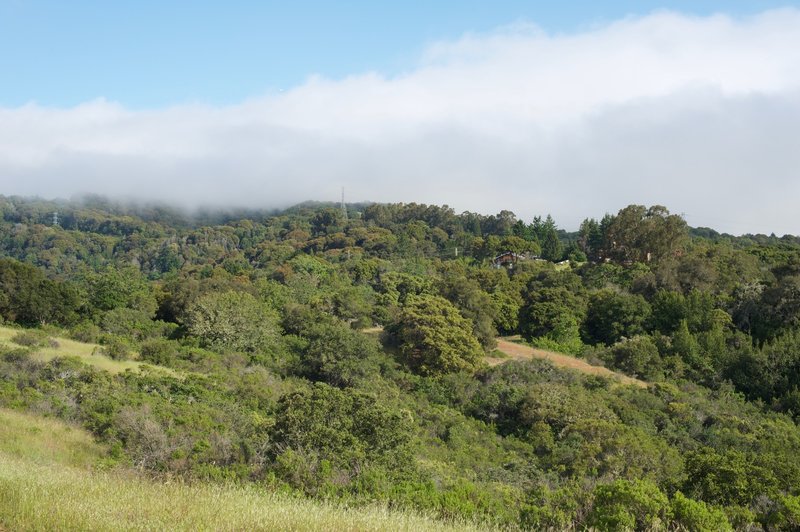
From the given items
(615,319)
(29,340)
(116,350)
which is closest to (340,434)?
(116,350)

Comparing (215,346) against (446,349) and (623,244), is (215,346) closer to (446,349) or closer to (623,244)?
(446,349)

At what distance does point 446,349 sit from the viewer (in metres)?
28.7

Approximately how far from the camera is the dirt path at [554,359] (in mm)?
30172

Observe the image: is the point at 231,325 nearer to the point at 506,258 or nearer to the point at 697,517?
the point at 697,517

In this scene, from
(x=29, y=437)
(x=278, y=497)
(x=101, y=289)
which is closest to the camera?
(x=278, y=497)

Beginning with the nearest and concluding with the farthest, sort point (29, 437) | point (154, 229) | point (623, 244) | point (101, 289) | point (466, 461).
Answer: point (29, 437) < point (466, 461) < point (101, 289) < point (623, 244) < point (154, 229)

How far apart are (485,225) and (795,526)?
3335 inches

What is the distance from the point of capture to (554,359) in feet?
107

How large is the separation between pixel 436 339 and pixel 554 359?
7325mm

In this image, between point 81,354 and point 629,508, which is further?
point 81,354

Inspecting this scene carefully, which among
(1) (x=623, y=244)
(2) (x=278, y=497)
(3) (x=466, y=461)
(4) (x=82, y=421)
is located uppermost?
(1) (x=623, y=244)

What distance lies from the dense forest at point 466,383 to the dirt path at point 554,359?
41.3 inches

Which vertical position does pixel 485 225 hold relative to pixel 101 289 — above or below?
above

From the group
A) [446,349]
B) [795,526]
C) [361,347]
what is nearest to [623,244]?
[446,349]
